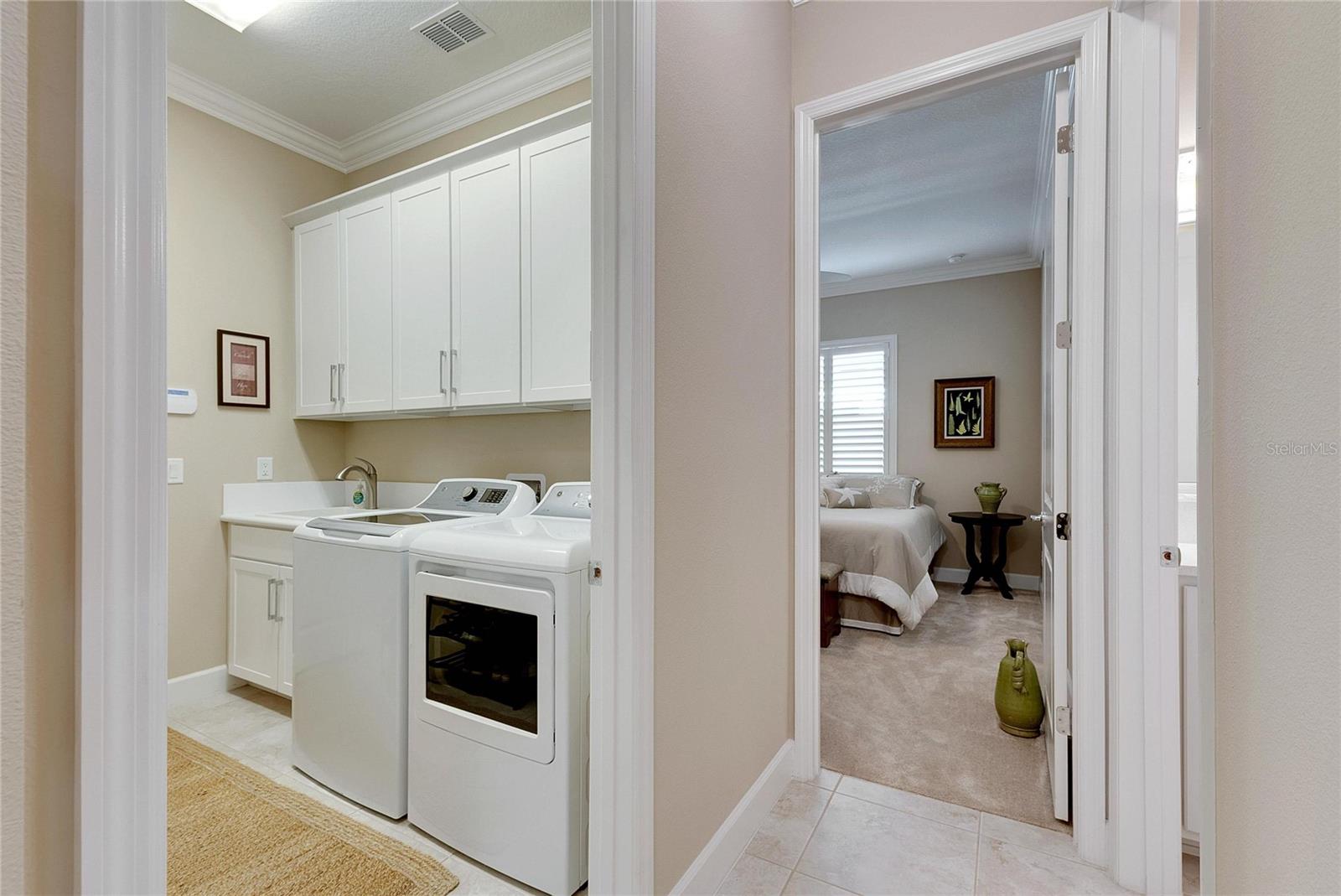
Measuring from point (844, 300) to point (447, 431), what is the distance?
4.50 meters

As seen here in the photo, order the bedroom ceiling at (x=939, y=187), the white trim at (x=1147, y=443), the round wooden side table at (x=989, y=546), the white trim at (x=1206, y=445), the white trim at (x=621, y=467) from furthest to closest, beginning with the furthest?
the round wooden side table at (x=989, y=546) < the bedroom ceiling at (x=939, y=187) < the white trim at (x=1147, y=443) < the white trim at (x=621, y=467) < the white trim at (x=1206, y=445)

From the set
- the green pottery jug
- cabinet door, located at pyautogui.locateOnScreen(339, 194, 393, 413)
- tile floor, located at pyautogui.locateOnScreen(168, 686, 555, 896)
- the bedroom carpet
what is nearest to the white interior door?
the bedroom carpet

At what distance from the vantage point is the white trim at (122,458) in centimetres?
53

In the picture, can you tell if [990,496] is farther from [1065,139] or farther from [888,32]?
[888,32]

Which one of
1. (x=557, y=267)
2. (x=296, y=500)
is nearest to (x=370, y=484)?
(x=296, y=500)

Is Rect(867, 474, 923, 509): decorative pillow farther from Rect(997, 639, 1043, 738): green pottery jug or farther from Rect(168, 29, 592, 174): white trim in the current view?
Rect(168, 29, 592, 174): white trim

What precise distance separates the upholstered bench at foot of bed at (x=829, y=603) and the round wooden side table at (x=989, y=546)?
181 centimetres

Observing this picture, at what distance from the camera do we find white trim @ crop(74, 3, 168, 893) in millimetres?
528

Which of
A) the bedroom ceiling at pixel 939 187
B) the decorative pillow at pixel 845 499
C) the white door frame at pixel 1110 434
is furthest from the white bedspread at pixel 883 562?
the white door frame at pixel 1110 434

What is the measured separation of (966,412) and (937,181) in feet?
7.71

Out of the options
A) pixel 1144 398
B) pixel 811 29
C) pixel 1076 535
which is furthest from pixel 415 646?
pixel 811 29

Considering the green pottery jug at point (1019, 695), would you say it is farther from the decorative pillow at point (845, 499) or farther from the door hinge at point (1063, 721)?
the decorative pillow at point (845, 499)

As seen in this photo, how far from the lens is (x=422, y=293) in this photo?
2.72 metres

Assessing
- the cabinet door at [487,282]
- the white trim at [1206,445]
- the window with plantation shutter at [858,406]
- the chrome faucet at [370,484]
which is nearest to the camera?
the white trim at [1206,445]
